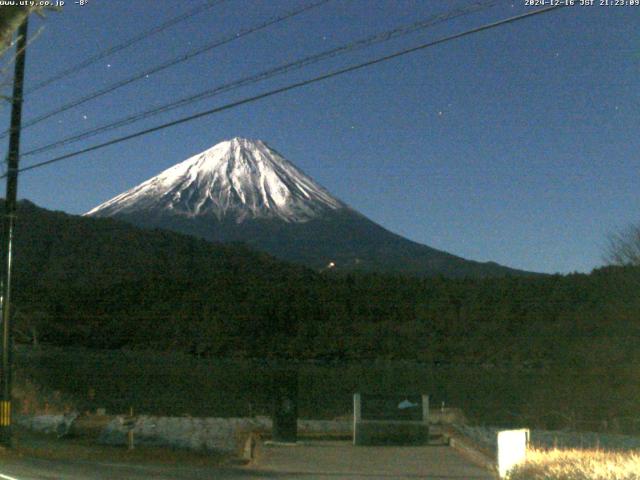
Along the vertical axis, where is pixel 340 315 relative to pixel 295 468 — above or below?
above

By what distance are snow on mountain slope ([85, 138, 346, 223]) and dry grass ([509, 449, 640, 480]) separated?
328 feet

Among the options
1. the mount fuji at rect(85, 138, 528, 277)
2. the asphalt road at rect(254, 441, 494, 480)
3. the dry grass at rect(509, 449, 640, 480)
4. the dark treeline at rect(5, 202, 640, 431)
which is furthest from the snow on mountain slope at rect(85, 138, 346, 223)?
the dry grass at rect(509, 449, 640, 480)

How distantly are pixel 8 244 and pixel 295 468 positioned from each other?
295 inches

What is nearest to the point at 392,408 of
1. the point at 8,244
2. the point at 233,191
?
the point at 8,244

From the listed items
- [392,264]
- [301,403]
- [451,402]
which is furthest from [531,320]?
[392,264]

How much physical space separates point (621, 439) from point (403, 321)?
26333 millimetres

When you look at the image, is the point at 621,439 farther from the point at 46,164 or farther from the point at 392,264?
the point at 392,264

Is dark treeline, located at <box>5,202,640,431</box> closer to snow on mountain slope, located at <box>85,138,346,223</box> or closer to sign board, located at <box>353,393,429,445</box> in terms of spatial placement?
sign board, located at <box>353,393,429,445</box>

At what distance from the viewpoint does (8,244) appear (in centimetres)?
1817

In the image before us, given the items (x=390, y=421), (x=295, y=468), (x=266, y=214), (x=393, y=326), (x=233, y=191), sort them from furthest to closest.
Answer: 1. (x=233, y=191)
2. (x=266, y=214)
3. (x=393, y=326)
4. (x=390, y=421)
5. (x=295, y=468)

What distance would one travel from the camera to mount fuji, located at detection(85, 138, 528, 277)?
326 ft

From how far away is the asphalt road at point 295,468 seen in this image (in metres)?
13.9

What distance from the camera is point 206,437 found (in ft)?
75.2

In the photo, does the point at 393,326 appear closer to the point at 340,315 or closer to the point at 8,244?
the point at 340,315
